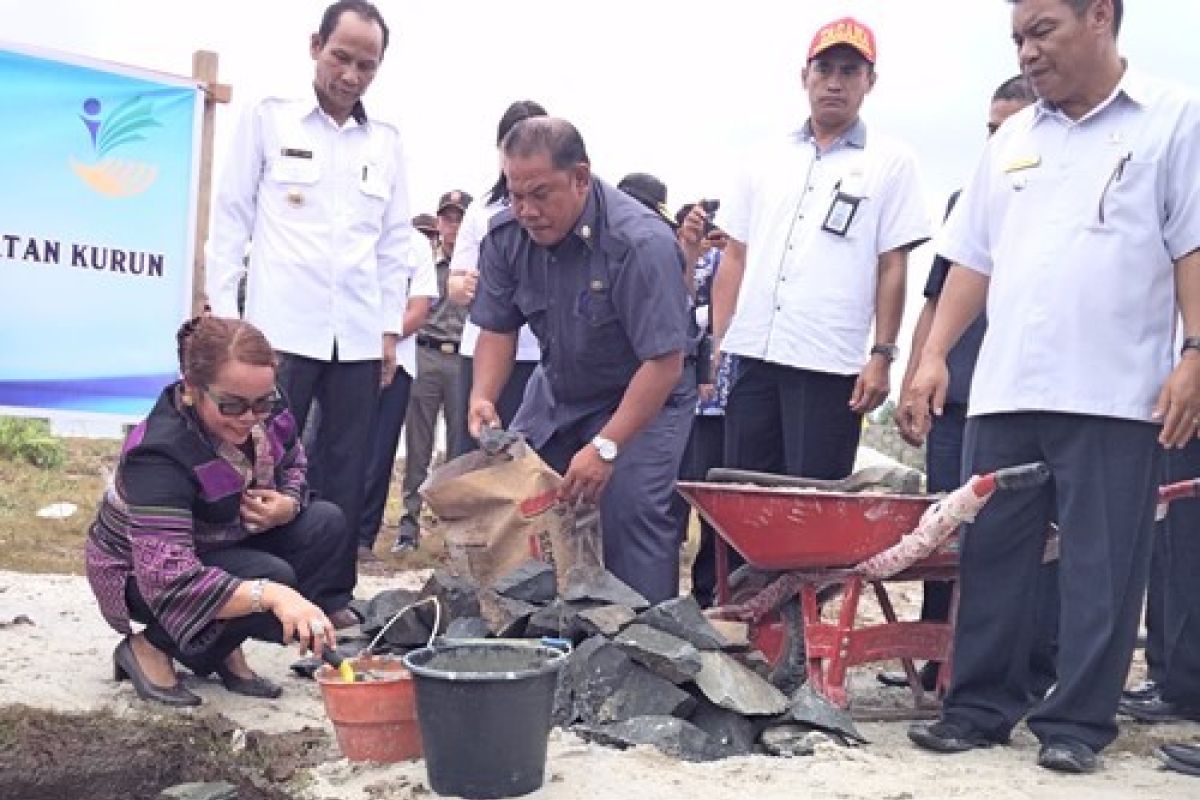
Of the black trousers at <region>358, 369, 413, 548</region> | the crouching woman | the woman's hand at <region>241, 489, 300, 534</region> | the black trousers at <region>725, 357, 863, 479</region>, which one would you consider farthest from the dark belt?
the woman's hand at <region>241, 489, 300, 534</region>

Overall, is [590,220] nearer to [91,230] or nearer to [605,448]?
[605,448]

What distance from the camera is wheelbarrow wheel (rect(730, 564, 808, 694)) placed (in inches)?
161

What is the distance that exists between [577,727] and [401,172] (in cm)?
245

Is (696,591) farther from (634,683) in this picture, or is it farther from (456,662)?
(456,662)

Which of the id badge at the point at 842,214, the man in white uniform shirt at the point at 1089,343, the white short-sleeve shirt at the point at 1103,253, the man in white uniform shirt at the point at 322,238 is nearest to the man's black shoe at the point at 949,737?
the man in white uniform shirt at the point at 1089,343

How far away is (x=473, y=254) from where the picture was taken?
6.09 metres

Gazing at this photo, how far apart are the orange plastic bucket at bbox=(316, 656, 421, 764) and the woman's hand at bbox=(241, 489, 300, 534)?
80cm

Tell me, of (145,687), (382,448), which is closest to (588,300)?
(145,687)

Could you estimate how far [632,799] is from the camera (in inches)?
117

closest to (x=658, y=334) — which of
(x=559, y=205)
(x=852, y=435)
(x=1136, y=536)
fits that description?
(x=559, y=205)

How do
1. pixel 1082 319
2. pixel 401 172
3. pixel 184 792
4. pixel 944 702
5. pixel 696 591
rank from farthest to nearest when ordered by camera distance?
pixel 696 591, pixel 401 172, pixel 944 702, pixel 1082 319, pixel 184 792

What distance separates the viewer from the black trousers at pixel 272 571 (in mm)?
3850

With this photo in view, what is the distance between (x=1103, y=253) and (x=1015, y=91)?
1483 millimetres

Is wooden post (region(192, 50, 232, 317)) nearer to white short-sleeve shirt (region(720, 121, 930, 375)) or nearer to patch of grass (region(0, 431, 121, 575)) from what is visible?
patch of grass (region(0, 431, 121, 575))
